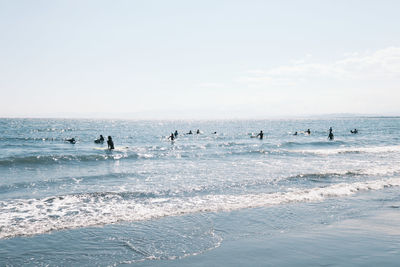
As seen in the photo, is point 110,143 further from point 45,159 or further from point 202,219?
point 202,219

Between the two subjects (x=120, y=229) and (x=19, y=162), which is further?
(x=19, y=162)

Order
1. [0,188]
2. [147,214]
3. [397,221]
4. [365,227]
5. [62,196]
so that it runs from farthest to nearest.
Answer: [0,188] < [62,196] < [147,214] < [397,221] < [365,227]

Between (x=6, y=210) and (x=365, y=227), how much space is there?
42.2 feet

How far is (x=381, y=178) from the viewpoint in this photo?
18453 millimetres

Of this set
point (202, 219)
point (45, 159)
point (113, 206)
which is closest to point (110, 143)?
point (45, 159)

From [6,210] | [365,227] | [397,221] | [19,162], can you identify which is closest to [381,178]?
[397,221]

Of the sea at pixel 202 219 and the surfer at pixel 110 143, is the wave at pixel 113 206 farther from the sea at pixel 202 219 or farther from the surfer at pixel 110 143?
the surfer at pixel 110 143

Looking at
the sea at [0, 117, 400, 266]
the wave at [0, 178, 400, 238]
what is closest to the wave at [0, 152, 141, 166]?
the sea at [0, 117, 400, 266]

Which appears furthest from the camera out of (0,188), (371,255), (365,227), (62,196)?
(0,188)

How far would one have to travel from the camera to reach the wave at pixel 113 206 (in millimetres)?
10191

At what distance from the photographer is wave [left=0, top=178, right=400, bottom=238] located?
10.2 metres

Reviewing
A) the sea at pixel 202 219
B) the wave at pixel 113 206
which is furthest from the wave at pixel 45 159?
the wave at pixel 113 206

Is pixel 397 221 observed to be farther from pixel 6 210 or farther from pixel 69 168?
pixel 69 168

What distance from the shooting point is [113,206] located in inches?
492
